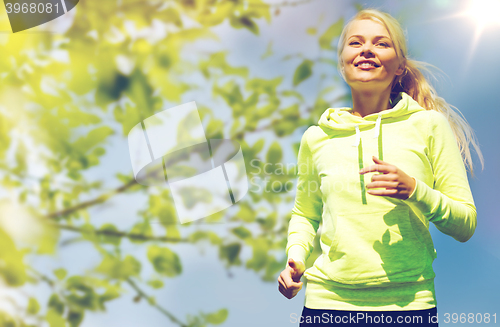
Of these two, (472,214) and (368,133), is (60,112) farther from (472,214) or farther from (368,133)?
(472,214)

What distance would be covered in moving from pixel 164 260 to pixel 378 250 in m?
1.01

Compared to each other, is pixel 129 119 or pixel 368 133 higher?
pixel 368 133

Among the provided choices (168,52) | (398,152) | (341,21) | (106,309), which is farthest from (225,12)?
(106,309)

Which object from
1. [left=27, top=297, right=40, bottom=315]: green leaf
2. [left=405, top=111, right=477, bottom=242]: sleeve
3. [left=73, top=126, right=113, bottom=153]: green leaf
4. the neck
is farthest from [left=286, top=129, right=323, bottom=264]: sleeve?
[left=27, top=297, right=40, bottom=315]: green leaf

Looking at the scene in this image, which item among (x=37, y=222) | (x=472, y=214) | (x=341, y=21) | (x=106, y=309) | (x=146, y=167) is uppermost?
(x=341, y=21)

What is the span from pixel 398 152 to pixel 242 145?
0.80 metres

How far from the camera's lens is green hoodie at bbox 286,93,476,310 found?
114 cm

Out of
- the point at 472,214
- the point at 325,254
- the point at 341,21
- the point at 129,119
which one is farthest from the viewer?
the point at 341,21

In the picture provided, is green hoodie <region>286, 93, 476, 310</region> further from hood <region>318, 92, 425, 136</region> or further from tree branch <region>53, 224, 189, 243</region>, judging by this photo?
tree branch <region>53, 224, 189, 243</region>

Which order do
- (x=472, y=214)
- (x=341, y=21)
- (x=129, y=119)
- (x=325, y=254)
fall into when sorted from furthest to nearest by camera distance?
(x=341, y=21) < (x=129, y=119) < (x=325, y=254) < (x=472, y=214)

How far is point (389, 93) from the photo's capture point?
1.35m

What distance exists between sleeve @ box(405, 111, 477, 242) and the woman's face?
0.66 feet

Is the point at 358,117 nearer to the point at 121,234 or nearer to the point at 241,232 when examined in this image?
the point at 241,232

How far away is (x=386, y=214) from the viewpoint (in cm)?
118
